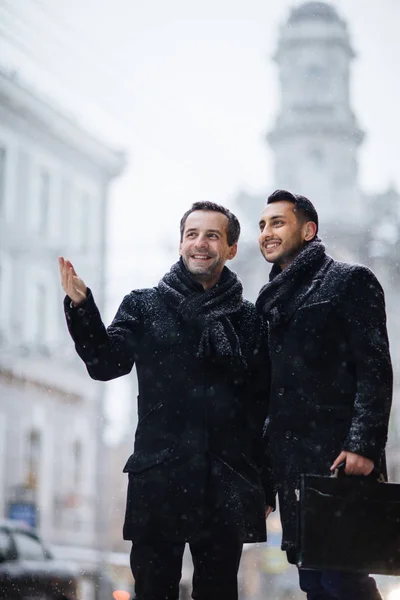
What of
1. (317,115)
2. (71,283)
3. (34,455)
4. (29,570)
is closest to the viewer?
(71,283)

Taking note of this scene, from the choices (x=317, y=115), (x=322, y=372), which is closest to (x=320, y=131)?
(x=317, y=115)

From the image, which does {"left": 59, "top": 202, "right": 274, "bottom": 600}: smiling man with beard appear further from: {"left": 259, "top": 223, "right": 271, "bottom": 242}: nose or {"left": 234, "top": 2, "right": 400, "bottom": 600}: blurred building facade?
{"left": 234, "top": 2, "right": 400, "bottom": 600}: blurred building facade

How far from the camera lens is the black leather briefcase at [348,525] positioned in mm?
2383

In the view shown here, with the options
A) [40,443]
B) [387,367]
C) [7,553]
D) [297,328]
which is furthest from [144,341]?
[40,443]

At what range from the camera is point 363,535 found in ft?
7.89

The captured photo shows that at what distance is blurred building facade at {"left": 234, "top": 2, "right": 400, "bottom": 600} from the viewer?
19.0 metres

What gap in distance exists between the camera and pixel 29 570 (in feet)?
19.8

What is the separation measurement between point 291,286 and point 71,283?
1.99 feet

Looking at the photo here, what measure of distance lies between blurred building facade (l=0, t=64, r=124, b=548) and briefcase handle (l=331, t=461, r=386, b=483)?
13.5m

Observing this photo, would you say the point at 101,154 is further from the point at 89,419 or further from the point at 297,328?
the point at 297,328

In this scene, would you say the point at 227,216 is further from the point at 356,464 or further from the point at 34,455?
the point at 34,455

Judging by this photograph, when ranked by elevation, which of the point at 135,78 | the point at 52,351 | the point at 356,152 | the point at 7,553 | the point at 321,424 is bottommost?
the point at 7,553

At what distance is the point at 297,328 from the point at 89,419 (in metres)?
15.3

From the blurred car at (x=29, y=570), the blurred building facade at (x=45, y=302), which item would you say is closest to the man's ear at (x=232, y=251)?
the blurred car at (x=29, y=570)
